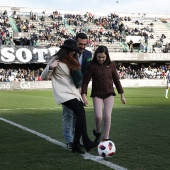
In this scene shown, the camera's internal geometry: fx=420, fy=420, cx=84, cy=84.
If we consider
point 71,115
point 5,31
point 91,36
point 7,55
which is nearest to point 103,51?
point 71,115

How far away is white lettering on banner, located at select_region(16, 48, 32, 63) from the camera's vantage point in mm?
46031

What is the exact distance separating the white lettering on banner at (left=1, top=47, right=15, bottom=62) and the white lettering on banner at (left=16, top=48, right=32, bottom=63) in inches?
23.5

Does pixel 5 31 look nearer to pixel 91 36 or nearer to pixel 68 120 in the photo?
pixel 91 36

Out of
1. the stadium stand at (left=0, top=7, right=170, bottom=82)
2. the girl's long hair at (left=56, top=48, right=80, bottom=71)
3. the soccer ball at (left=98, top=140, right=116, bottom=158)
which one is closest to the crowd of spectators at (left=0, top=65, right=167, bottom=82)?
the stadium stand at (left=0, top=7, right=170, bottom=82)

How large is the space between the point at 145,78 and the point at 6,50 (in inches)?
681

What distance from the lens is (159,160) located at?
6328mm

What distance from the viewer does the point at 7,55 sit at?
45.4 metres

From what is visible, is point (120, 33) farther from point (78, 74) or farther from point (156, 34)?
point (78, 74)

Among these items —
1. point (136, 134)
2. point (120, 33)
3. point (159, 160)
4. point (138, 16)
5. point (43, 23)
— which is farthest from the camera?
point (138, 16)

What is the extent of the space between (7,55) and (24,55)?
6.42 feet

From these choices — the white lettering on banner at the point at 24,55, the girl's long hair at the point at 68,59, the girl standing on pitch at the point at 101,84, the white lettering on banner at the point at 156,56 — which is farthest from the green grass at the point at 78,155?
the white lettering on banner at the point at 156,56

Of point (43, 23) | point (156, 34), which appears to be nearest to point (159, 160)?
point (43, 23)

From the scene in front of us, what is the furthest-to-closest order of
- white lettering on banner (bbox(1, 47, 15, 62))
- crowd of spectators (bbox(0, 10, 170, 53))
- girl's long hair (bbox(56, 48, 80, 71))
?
crowd of spectators (bbox(0, 10, 170, 53)) < white lettering on banner (bbox(1, 47, 15, 62)) < girl's long hair (bbox(56, 48, 80, 71))

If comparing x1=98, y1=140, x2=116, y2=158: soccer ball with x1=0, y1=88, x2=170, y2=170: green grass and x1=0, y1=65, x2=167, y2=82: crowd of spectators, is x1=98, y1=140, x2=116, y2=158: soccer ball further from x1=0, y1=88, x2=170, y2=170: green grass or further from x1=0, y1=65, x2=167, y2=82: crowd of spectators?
x1=0, y1=65, x2=167, y2=82: crowd of spectators
